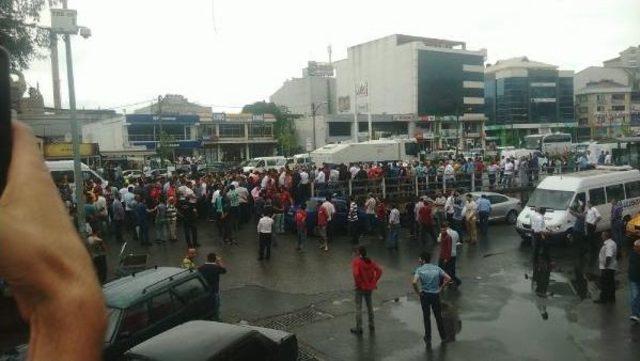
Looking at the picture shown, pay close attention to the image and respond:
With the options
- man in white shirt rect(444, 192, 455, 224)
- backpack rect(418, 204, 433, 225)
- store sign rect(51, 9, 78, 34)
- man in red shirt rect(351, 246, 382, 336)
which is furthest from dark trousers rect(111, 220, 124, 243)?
man in white shirt rect(444, 192, 455, 224)

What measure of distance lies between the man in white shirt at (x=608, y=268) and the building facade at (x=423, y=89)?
203ft

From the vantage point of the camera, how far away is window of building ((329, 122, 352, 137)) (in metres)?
69.1

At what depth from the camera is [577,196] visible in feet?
57.9

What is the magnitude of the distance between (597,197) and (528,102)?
267 ft

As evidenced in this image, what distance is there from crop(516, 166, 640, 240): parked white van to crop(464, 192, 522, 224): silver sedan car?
9.89 ft

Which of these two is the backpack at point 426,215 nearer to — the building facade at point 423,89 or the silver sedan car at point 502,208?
the silver sedan car at point 502,208

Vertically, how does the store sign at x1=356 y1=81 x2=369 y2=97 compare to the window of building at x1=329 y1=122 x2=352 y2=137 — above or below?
above

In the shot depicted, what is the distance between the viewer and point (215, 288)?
10641 mm

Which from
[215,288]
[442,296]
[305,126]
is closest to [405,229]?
[442,296]

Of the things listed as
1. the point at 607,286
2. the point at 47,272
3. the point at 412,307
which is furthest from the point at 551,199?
the point at 47,272

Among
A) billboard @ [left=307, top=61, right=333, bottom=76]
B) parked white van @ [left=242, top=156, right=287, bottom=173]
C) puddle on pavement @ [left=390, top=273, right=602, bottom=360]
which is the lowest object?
puddle on pavement @ [left=390, top=273, right=602, bottom=360]

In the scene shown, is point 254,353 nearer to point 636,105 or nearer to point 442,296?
point 442,296

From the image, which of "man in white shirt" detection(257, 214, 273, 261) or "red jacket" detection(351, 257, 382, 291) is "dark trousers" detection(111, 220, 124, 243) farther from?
"red jacket" detection(351, 257, 382, 291)

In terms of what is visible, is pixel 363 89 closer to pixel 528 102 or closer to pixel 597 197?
pixel 528 102
